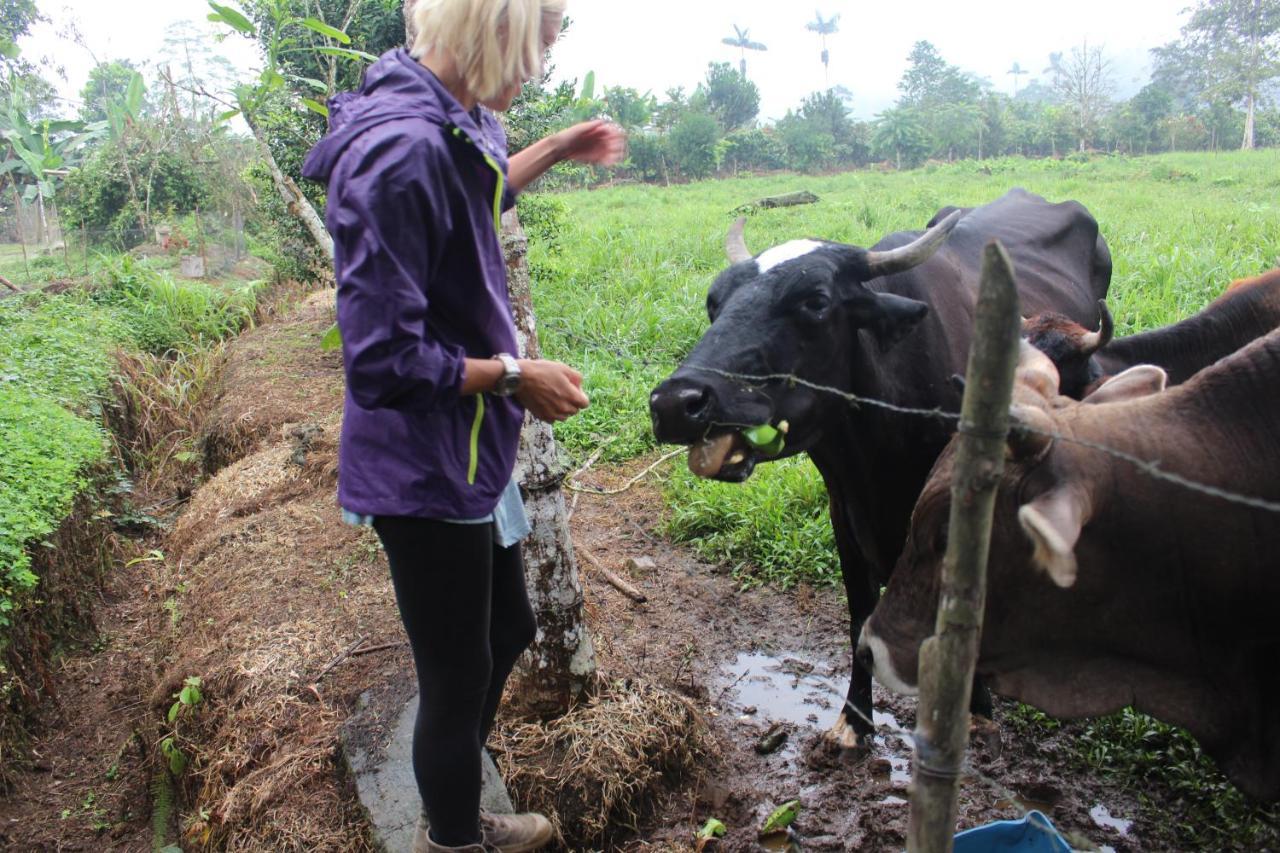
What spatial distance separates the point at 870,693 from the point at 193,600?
3052 millimetres

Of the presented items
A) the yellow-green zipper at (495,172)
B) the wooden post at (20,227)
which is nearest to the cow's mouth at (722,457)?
the yellow-green zipper at (495,172)

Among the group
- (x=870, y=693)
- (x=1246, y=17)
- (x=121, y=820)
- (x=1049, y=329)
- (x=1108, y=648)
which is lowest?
(x=121, y=820)

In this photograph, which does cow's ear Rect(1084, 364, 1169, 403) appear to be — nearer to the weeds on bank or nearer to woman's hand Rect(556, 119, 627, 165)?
woman's hand Rect(556, 119, 627, 165)

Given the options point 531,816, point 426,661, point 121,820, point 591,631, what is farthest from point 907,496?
point 121,820

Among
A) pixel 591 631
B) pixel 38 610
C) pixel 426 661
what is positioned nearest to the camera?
pixel 426 661

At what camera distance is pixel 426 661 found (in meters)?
2.03

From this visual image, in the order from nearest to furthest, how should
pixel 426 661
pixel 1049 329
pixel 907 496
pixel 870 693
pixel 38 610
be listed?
pixel 426 661, pixel 1049 329, pixel 907 496, pixel 870 693, pixel 38 610

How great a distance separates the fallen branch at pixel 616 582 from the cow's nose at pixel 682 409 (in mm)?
1887

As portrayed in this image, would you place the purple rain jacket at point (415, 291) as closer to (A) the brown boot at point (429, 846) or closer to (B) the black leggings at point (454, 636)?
(B) the black leggings at point (454, 636)

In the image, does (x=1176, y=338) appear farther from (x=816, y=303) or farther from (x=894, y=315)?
(x=816, y=303)

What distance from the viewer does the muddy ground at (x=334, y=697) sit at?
298 cm

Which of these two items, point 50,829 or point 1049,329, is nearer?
point 1049,329

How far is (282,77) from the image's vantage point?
2.81 metres

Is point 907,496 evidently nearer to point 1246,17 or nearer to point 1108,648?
point 1108,648
